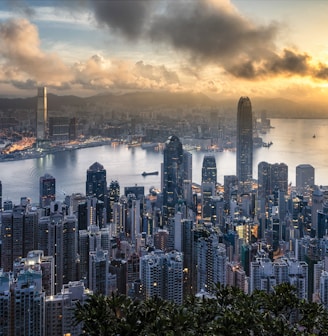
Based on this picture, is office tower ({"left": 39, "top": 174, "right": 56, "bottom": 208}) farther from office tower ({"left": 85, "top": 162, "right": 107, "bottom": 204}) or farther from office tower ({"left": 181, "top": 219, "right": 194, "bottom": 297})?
office tower ({"left": 181, "top": 219, "right": 194, "bottom": 297})

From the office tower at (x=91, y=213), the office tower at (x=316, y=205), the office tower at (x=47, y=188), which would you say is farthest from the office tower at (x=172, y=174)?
the office tower at (x=316, y=205)

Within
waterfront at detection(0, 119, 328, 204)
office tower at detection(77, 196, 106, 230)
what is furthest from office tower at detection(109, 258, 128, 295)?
waterfront at detection(0, 119, 328, 204)

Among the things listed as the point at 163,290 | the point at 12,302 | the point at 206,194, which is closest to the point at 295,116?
the point at 206,194

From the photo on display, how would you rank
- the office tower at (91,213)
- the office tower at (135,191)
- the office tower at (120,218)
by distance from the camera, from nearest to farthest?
the office tower at (91,213) → the office tower at (120,218) → the office tower at (135,191)

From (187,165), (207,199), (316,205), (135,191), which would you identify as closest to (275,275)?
(316,205)

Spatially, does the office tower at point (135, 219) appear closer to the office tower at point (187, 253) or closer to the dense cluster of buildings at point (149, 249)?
the dense cluster of buildings at point (149, 249)

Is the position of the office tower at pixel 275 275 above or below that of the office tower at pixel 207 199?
below
